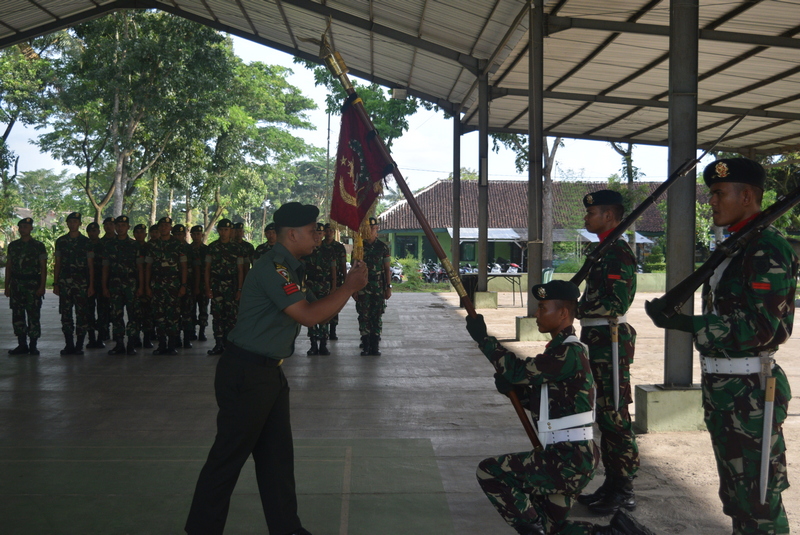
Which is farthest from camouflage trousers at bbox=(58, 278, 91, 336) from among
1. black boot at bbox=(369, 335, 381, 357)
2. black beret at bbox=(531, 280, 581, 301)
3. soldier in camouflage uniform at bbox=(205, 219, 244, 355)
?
black beret at bbox=(531, 280, 581, 301)

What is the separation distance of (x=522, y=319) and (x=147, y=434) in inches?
255

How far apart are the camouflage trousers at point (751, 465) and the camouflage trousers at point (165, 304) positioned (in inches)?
309

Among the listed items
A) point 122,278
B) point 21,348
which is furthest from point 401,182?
point 21,348

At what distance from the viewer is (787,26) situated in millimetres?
9367

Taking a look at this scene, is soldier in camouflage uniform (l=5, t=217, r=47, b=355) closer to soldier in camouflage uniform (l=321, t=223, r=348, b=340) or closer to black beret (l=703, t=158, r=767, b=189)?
soldier in camouflage uniform (l=321, t=223, r=348, b=340)

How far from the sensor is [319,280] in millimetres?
9320

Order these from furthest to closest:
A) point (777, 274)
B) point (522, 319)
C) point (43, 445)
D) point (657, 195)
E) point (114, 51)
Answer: point (114, 51) < point (522, 319) < point (43, 445) < point (657, 195) < point (777, 274)

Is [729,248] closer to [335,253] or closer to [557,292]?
[557,292]

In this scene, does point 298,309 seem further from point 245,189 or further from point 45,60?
point 245,189

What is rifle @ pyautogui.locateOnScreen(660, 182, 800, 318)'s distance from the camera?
2598mm

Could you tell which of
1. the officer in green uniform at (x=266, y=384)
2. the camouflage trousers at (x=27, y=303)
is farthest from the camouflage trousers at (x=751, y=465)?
the camouflage trousers at (x=27, y=303)

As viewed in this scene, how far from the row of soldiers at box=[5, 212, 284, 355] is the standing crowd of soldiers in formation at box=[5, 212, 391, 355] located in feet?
0.04

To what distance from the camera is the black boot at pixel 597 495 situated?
3.72 m

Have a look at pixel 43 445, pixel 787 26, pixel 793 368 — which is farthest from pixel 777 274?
pixel 787 26
